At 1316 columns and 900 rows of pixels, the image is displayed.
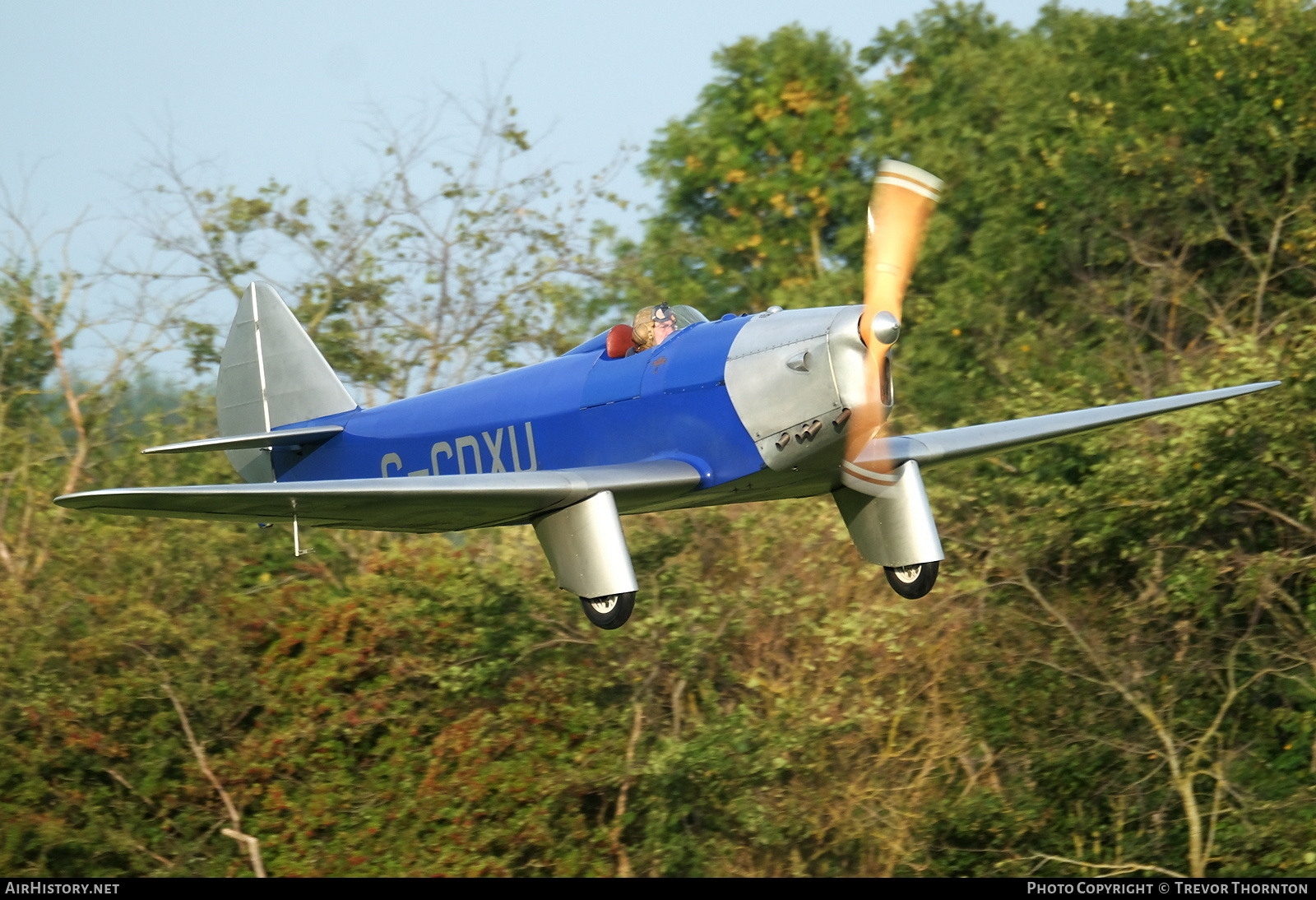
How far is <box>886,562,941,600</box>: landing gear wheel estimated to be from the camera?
8.72 metres

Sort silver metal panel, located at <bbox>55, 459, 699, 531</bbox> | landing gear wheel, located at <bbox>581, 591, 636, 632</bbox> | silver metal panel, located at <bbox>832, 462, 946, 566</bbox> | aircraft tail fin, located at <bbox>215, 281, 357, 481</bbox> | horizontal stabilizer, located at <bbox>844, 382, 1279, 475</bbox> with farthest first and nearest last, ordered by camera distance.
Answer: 1. aircraft tail fin, located at <bbox>215, 281, 357, 481</bbox>
2. horizontal stabilizer, located at <bbox>844, 382, 1279, 475</bbox>
3. silver metal panel, located at <bbox>832, 462, 946, 566</bbox>
4. landing gear wheel, located at <bbox>581, 591, 636, 632</bbox>
5. silver metal panel, located at <bbox>55, 459, 699, 531</bbox>

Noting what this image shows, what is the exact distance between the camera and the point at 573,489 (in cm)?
776

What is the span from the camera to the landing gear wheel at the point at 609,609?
7.86 meters

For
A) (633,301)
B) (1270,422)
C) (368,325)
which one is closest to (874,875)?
(1270,422)

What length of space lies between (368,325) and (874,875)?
11109 millimetres

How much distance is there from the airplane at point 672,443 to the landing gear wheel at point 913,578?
0.01 m

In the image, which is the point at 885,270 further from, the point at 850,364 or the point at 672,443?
the point at 672,443

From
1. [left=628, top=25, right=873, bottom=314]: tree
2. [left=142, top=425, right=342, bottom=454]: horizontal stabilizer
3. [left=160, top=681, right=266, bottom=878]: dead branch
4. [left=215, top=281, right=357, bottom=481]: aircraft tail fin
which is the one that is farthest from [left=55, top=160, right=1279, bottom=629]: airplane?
[left=628, top=25, right=873, bottom=314]: tree

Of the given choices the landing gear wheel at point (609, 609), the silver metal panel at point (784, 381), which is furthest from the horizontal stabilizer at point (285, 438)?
the silver metal panel at point (784, 381)

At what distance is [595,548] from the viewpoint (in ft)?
25.7

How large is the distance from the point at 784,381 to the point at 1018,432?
6.65 ft

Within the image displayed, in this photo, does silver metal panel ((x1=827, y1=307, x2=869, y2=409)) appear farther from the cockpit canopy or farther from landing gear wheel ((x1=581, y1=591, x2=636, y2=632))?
landing gear wheel ((x1=581, y1=591, x2=636, y2=632))

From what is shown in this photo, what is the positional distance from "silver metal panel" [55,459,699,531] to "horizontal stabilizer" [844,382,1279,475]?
1529 millimetres

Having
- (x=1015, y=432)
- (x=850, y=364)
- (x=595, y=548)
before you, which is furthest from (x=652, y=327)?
(x=1015, y=432)
